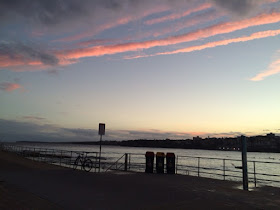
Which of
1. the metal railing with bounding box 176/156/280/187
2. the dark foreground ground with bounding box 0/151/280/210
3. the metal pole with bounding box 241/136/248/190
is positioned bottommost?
the metal railing with bounding box 176/156/280/187

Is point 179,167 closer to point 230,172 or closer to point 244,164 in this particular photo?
point 230,172

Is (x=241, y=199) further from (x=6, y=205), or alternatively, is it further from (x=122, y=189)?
(x=6, y=205)

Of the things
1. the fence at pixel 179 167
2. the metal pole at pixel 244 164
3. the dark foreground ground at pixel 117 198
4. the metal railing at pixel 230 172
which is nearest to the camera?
the dark foreground ground at pixel 117 198

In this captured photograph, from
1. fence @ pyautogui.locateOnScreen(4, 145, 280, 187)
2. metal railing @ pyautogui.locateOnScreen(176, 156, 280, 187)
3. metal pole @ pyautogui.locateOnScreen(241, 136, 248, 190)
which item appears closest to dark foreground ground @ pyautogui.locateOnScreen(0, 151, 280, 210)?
metal pole @ pyautogui.locateOnScreen(241, 136, 248, 190)

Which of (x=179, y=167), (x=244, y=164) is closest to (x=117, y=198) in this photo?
(x=244, y=164)

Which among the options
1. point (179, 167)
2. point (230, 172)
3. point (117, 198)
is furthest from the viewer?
point (179, 167)

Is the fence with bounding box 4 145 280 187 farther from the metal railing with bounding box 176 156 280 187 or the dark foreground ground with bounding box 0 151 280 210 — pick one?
the dark foreground ground with bounding box 0 151 280 210

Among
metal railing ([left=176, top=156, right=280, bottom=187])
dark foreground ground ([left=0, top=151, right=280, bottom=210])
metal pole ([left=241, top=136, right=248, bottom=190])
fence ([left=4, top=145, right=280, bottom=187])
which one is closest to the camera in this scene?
dark foreground ground ([left=0, top=151, right=280, bottom=210])

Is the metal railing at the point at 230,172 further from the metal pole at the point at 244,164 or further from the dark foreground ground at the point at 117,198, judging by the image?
the dark foreground ground at the point at 117,198

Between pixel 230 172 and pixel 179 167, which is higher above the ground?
pixel 179 167

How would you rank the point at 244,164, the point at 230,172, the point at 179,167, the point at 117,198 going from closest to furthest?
1. the point at 117,198
2. the point at 244,164
3. the point at 230,172
4. the point at 179,167

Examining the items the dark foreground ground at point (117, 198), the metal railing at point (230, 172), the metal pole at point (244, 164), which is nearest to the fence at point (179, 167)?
the metal railing at point (230, 172)

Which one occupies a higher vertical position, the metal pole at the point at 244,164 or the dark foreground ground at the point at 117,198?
the metal pole at the point at 244,164

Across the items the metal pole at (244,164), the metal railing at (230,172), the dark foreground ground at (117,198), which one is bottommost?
the metal railing at (230,172)
